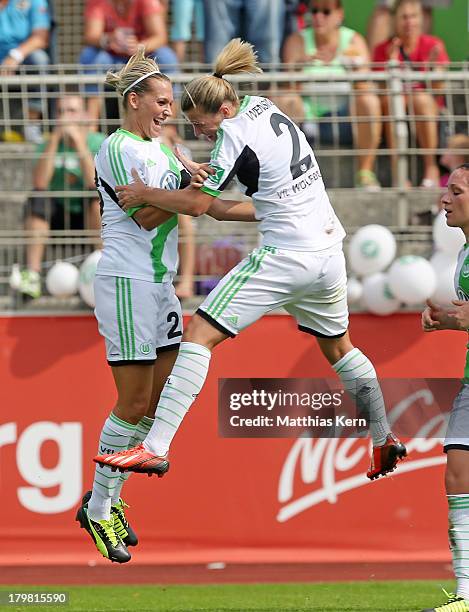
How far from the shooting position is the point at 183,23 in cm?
1134

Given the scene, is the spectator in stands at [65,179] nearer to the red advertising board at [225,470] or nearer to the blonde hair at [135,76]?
the red advertising board at [225,470]

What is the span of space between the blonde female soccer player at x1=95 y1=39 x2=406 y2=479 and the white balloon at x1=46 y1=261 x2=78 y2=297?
2.59m

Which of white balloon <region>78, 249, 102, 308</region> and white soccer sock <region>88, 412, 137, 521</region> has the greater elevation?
white balloon <region>78, 249, 102, 308</region>

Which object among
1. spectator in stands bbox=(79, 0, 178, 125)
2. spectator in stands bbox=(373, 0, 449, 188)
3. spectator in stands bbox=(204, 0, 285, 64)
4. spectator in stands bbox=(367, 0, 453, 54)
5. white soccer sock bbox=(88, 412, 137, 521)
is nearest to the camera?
white soccer sock bbox=(88, 412, 137, 521)

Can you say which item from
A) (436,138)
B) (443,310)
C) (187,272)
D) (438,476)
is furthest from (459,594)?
(436,138)

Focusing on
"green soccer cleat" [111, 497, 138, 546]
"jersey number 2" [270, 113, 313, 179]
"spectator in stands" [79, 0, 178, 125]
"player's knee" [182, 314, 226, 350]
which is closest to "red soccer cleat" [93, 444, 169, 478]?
"player's knee" [182, 314, 226, 350]

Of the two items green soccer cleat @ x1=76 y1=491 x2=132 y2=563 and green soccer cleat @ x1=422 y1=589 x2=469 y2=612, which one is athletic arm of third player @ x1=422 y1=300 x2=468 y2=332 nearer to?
green soccer cleat @ x1=422 y1=589 x2=469 y2=612

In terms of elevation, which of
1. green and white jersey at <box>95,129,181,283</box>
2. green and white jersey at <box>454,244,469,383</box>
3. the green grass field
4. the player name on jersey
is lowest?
the green grass field

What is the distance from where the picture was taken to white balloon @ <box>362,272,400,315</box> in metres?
8.99

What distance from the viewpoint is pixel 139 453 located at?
20.9 ft

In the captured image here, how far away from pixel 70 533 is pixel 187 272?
2.11m

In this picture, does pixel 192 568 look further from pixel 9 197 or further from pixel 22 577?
pixel 9 197

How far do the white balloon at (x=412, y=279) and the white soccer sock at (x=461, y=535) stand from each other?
2768 millimetres

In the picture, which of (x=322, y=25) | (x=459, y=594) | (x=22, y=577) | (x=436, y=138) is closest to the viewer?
(x=459, y=594)
